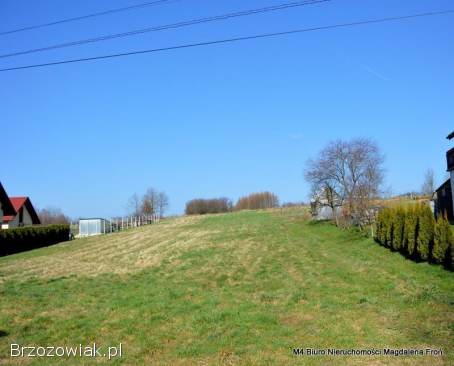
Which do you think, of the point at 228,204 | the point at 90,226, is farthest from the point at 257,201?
the point at 90,226

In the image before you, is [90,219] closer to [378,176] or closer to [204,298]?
[378,176]

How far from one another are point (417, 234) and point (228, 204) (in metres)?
96.9

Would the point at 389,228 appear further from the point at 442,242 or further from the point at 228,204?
the point at 228,204

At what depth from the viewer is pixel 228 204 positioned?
366 feet

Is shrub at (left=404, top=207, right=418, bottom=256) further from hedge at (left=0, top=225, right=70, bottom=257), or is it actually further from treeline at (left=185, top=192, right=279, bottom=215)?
treeline at (left=185, top=192, right=279, bottom=215)

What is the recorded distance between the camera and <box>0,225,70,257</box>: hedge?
98.5 ft

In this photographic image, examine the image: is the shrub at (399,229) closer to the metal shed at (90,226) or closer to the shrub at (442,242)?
the shrub at (442,242)

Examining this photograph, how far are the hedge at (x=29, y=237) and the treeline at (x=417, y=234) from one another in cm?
2335

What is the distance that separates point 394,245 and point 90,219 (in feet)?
120

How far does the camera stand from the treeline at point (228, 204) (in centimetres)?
10494

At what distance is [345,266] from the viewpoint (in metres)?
14.2

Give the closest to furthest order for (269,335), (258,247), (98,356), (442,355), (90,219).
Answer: (442,355)
(98,356)
(269,335)
(258,247)
(90,219)

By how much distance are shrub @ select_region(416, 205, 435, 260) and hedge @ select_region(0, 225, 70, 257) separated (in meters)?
25.5

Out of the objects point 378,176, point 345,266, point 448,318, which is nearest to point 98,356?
point 448,318
